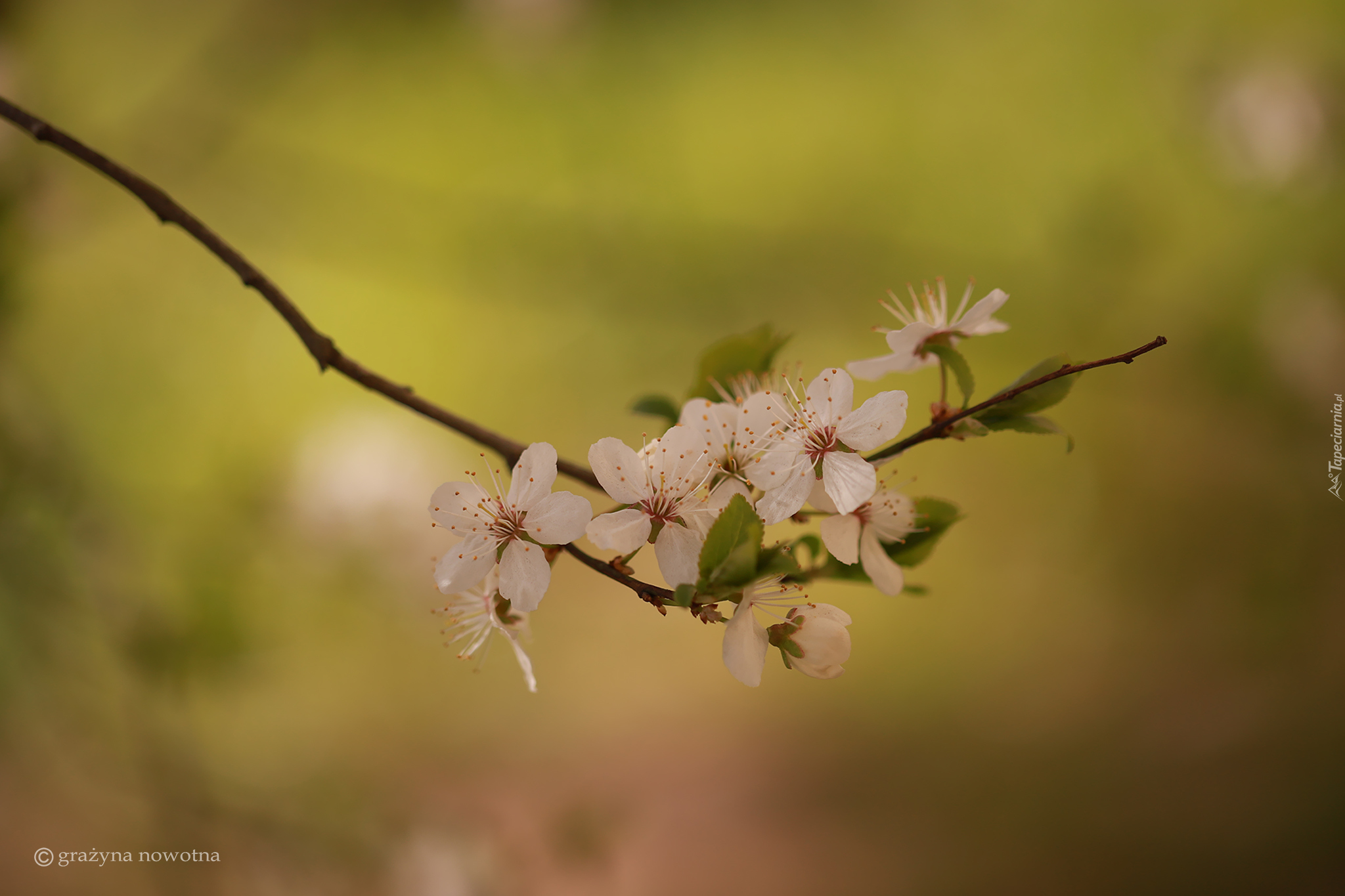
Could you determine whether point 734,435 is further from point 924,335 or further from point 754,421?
point 924,335

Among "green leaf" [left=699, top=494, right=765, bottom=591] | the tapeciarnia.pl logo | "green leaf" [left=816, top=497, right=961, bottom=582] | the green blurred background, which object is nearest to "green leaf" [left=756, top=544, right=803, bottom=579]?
"green leaf" [left=699, top=494, right=765, bottom=591]

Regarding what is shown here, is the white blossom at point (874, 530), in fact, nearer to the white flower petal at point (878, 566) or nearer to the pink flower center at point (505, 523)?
the white flower petal at point (878, 566)

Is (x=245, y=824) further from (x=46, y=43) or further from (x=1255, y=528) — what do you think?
(x=1255, y=528)

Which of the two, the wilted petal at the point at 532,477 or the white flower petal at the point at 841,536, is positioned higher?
the wilted petal at the point at 532,477

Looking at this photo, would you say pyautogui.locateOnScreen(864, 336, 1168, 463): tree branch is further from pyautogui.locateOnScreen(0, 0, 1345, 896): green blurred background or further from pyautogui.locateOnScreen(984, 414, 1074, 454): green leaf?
pyautogui.locateOnScreen(0, 0, 1345, 896): green blurred background

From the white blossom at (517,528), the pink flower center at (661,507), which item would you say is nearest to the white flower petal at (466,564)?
the white blossom at (517,528)

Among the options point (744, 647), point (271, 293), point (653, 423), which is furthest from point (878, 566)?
point (653, 423)
